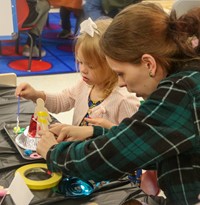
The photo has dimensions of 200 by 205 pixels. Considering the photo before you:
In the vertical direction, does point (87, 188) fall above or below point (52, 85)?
above

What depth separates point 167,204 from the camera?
92 cm

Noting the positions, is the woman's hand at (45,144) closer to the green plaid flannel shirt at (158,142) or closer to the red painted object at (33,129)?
the green plaid flannel shirt at (158,142)

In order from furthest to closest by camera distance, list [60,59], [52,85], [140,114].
A: [60,59] < [52,85] < [140,114]

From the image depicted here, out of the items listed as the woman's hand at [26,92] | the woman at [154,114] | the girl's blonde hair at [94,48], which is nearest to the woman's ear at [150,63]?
the woman at [154,114]

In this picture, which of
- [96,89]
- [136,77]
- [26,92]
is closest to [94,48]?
[96,89]

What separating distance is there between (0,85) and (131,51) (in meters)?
0.99

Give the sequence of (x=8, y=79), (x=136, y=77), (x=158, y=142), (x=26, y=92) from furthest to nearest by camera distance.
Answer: (x=8, y=79), (x=26, y=92), (x=136, y=77), (x=158, y=142)

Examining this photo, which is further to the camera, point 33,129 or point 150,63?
point 33,129

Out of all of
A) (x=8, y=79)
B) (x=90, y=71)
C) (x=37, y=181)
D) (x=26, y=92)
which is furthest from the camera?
(x=8, y=79)

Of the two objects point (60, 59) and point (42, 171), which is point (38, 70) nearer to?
point (60, 59)

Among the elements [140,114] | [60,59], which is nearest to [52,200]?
[140,114]

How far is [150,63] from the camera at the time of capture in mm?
853

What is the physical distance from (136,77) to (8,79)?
3.23ft

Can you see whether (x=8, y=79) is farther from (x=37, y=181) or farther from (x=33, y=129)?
(x=37, y=181)
